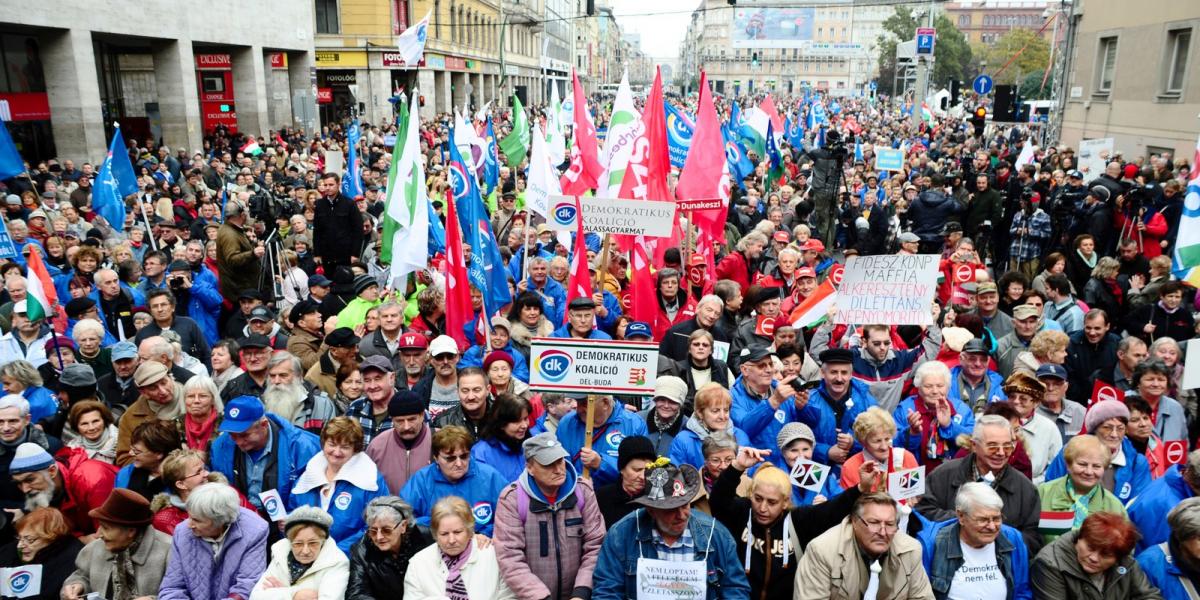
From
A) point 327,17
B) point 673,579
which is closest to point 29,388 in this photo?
point 673,579

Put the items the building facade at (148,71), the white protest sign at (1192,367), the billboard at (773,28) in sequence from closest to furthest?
the white protest sign at (1192,367) → the building facade at (148,71) → the billboard at (773,28)

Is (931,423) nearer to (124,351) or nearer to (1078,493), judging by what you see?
(1078,493)

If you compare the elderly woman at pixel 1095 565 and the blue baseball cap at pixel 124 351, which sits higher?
the blue baseball cap at pixel 124 351

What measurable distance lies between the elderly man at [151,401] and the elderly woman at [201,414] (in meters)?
0.30

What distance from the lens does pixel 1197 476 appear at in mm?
4180

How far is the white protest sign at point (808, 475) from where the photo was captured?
4.23 m

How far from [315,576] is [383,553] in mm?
316

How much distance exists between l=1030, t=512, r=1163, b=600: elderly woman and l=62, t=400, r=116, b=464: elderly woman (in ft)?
17.4

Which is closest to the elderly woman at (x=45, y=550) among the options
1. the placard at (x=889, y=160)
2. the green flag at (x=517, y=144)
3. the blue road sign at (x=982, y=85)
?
the green flag at (x=517, y=144)

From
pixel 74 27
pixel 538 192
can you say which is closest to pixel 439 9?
pixel 74 27

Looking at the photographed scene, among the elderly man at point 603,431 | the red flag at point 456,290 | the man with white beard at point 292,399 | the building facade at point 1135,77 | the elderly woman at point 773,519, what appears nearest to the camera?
the elderly woman at point 773,519

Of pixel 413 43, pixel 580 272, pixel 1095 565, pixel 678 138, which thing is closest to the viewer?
pixel 1095 565

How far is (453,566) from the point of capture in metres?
3.92

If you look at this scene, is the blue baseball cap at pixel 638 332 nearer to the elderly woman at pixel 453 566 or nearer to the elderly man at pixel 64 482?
the elderly woman at pixel 453 566
